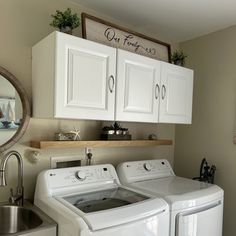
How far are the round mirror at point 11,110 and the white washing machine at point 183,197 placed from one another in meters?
0.89

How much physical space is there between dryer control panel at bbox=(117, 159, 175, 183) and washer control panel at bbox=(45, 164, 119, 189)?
0.34 ft

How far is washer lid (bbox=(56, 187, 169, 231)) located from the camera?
132cm

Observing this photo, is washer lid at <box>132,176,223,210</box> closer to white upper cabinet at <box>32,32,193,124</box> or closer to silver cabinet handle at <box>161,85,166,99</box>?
white upper cabinet at <box>32,32,193,124</box>

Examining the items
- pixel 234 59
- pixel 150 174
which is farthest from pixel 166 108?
pixel 234 59

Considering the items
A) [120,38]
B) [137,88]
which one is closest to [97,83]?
[137,88]

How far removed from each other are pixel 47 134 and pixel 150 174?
98 cm

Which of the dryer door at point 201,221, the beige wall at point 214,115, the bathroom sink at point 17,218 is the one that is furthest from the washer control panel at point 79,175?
the beige wall at point 214,115

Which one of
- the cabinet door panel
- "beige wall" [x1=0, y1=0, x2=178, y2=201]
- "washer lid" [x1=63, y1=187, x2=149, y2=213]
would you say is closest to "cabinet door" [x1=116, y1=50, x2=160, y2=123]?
the cabinet door panel

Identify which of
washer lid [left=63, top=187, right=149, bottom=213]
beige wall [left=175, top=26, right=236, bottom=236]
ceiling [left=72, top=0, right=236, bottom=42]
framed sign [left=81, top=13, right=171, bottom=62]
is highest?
ceiling [left=72, top=0, right=236, bottom=42]

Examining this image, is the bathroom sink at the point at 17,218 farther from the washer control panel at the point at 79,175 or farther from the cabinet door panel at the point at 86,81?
the cabinet door panel at the point at 86,81

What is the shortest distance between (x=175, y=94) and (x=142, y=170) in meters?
0.75

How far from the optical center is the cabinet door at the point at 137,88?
1841mm

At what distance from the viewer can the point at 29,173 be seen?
1840 millimetres

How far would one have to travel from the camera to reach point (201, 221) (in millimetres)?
1755
